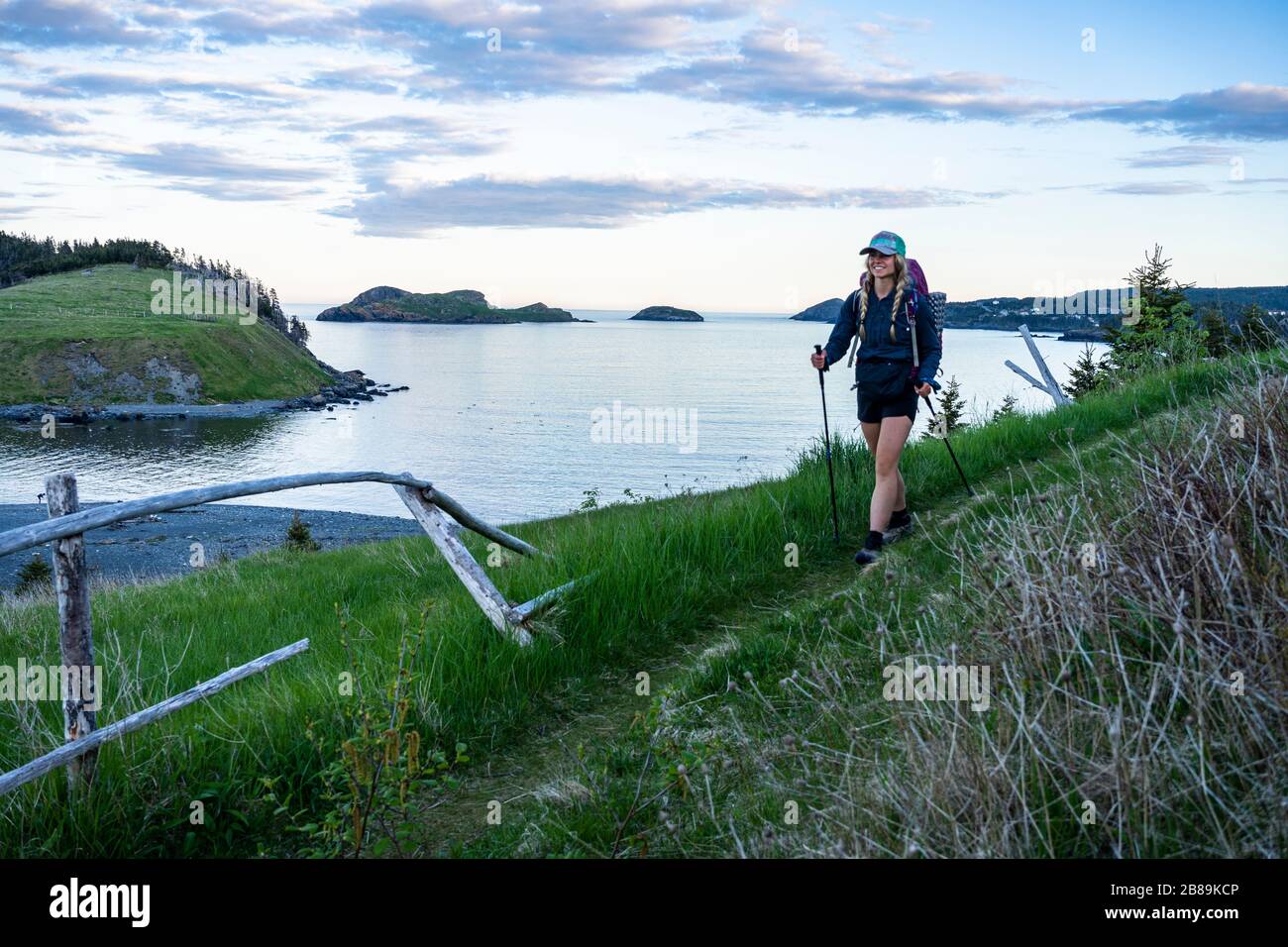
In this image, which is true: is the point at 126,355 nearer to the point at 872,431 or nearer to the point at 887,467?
the point at 872,431

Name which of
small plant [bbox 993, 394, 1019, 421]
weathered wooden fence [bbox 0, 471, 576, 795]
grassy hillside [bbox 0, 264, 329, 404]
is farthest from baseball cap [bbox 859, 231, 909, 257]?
grassy hillside [bbox 0, 264, 329, 404]

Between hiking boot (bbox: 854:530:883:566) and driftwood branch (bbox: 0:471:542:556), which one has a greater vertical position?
driftwood branch (bbox: 0:471:542:556)

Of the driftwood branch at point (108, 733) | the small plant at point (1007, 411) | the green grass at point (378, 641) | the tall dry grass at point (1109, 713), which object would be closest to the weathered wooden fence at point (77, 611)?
the driftwood branch at point (108, 733)

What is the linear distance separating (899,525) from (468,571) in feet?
15.2

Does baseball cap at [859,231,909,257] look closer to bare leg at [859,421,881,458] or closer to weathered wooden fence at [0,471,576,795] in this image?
bare leg at [859,421,881,458]

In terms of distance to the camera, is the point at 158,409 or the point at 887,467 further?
the point at 158,409

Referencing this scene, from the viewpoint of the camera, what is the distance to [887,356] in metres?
8.86

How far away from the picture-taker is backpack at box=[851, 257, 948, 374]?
8.77 m

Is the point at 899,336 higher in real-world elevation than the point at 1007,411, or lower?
higher

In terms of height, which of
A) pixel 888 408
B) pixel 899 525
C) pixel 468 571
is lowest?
pixel 899 525

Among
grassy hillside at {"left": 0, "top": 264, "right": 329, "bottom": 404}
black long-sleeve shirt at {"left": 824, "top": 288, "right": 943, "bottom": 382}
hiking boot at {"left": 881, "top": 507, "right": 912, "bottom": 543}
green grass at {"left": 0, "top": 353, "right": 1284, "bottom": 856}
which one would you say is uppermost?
grassy hillside at {"left": 0, "top": 264, "right": 329, "bottom": 404}

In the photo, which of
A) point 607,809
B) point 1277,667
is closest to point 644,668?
point 607,809

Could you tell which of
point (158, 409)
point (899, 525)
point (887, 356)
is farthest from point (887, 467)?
point (158, 409)
